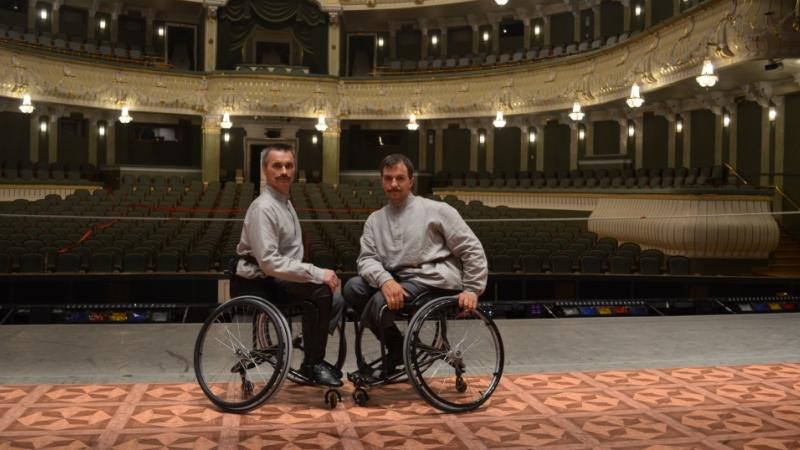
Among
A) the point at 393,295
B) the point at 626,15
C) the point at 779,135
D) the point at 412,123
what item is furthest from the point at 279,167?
the point at 626,15

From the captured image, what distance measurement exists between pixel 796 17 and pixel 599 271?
17.5ft

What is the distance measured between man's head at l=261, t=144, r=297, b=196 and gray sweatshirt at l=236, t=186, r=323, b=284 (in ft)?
0.14

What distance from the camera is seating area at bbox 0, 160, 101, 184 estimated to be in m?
20.2

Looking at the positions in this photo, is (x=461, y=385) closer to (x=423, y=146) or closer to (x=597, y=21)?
(x=597, y=21)

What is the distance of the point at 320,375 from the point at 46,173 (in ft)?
65.2

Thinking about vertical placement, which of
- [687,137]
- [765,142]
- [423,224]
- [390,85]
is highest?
[390,85]

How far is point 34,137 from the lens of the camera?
23266mm

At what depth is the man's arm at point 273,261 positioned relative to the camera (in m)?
3.52

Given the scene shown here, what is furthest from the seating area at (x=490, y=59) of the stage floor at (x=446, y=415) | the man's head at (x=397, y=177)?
the man's head at (x=397, y=177)

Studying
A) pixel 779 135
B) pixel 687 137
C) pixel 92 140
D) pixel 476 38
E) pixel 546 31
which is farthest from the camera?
pixel 476 38

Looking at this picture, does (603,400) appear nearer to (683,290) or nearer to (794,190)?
(683,290)

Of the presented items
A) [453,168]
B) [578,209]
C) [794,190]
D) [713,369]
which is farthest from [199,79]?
[713,369]

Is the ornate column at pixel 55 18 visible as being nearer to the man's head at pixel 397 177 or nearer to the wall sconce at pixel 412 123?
the wall sconce at pixel 412 123

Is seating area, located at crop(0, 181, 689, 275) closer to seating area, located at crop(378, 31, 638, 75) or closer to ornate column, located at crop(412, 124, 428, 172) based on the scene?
seating area, located at crop(378, 31, 638, 75)
